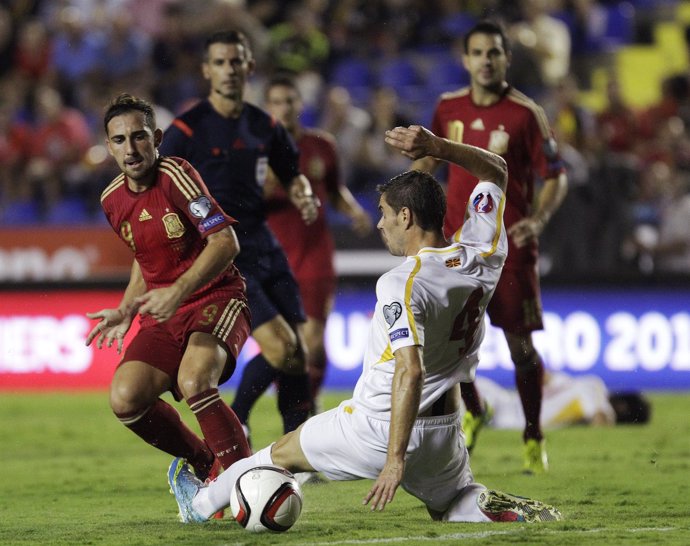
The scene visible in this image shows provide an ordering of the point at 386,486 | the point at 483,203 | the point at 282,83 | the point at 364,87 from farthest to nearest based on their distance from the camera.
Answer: the point at 364,87
the point at 282,83
the point at 483,203
the point at 386,486

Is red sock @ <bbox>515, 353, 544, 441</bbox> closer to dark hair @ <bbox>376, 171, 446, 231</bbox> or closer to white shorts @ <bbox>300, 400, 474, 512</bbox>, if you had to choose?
white shorts @ <bbox>300, 400, 474, 512</bbox>

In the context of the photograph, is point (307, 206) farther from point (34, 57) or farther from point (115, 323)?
point (34, 57)

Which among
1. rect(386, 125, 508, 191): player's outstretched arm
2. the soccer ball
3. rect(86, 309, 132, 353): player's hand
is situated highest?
rect(386, 125, 508, 191): player's outstretched arm

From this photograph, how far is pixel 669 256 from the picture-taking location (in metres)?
13.2

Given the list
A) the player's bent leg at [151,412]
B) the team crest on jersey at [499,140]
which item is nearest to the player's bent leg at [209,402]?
the player's bent leg at [151,412]

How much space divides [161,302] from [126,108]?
0.97 m

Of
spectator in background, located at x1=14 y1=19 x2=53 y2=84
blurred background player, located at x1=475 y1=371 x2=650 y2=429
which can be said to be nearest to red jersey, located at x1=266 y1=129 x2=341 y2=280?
blurred background player, located at x1=475 y1=371 x2=650 y2=429

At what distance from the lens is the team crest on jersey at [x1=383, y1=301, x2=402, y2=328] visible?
202 inches

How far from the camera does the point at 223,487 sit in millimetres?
5715

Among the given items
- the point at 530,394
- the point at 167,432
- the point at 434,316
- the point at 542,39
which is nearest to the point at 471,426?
the point at 530,394

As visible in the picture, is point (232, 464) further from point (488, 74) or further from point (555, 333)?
point (555, 333)

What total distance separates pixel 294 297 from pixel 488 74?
176cm

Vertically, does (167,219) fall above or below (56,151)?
below

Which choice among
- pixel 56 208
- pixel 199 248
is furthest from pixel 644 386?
pixel 199 248
